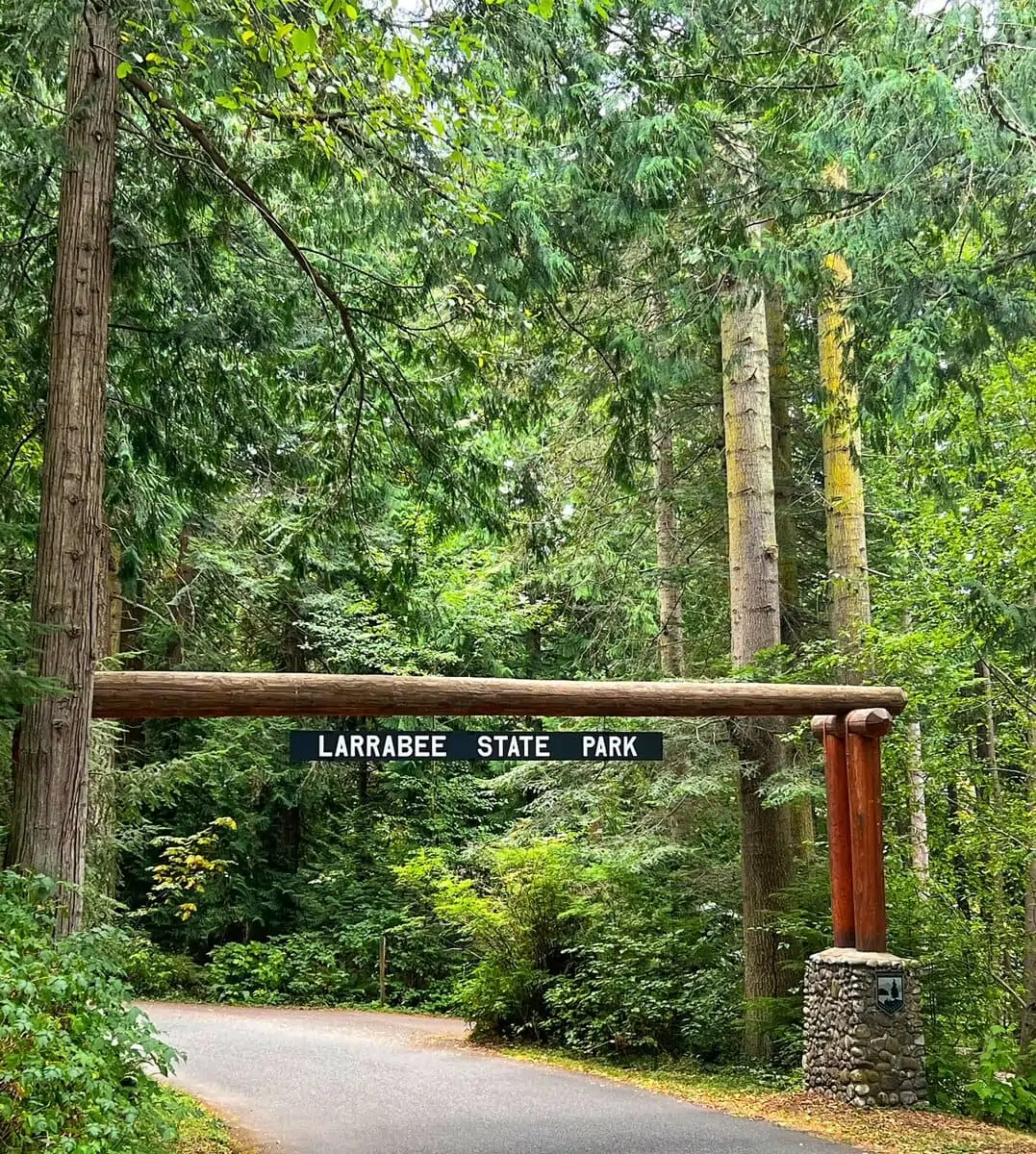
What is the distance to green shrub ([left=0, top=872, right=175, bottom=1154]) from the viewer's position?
377cm

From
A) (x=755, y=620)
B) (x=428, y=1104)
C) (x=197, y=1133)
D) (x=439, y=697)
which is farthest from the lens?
(x=755, y=620)

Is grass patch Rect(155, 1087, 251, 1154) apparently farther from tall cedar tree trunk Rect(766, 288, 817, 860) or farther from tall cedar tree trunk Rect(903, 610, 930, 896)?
tall cedar tree trunk Rect(766, 288, 817, 860)

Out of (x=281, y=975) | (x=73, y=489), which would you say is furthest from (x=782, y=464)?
(x=281, y=975)

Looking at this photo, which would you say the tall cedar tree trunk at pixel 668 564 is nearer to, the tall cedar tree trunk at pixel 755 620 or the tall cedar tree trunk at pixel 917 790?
the tall cedar tree trunk at pixel 755 620

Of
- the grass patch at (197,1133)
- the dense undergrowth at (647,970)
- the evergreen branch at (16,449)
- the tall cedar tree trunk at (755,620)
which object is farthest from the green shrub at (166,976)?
the evergreen branch at (16,449)

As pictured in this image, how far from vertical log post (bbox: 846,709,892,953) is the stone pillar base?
0.21 meters

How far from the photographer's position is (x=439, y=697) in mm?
7195

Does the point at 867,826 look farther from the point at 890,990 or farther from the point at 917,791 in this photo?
the point at 917,791

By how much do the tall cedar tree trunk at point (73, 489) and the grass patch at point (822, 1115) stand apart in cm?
512

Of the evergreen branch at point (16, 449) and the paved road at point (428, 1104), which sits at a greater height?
the evergreen branch at point (16, 449)

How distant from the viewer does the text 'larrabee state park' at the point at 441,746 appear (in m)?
6.80

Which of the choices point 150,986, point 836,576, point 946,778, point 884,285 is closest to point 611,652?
point 836,576

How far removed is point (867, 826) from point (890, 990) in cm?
118

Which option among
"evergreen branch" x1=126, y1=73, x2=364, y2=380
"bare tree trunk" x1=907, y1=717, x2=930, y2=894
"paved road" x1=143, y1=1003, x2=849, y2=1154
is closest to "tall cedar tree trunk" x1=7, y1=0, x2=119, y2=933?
"evergreen branch" x1=126, y1=73, x2=364, y2=380
